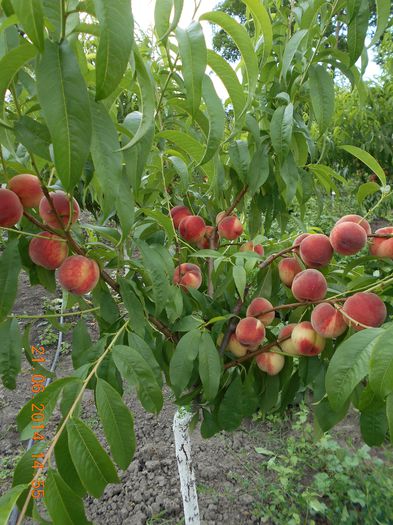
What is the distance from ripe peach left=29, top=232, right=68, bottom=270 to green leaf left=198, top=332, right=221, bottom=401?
300 millimetres

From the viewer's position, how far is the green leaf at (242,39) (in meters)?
0.54

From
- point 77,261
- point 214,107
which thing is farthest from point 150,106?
point 77,261

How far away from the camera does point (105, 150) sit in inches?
17.9

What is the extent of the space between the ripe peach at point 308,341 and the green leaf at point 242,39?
419 millimetres

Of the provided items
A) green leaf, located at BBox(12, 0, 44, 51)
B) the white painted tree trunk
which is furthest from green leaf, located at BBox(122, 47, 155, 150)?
the white painted tree trunk

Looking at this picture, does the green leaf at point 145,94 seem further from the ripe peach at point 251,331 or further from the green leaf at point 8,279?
the ripe peach at point 251,331

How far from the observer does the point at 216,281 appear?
1.04m

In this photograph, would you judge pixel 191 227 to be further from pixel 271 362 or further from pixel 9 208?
pixel 9 208

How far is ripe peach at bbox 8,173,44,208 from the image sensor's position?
0.66 m

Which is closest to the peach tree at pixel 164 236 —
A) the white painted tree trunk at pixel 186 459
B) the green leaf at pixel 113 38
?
the green leaf at pixel 113 38

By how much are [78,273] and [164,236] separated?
23cm

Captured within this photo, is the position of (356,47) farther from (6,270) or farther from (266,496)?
(266,496)

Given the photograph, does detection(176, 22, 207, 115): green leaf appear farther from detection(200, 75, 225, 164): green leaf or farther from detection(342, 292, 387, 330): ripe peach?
detection(342, 292, 387, 330): ripe peach

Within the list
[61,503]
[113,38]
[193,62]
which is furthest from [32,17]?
[61,503]
